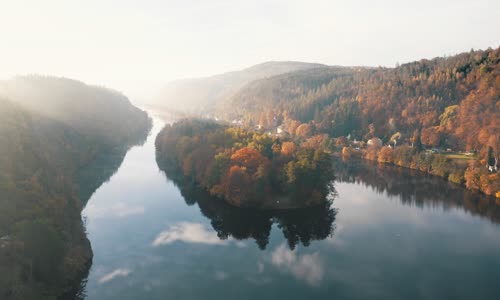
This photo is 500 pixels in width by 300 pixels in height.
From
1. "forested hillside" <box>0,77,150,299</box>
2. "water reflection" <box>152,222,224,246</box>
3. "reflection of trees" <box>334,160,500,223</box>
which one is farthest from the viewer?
"reflection of trees" <box>334,160,500,223</box>

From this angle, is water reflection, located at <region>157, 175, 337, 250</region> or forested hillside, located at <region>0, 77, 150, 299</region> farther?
water reflection, located at <region>157, 175, 337, 250</region>

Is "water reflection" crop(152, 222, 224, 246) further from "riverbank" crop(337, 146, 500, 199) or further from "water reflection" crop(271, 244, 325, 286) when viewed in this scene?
"riverbank" crop(337, 146, 500, 199)

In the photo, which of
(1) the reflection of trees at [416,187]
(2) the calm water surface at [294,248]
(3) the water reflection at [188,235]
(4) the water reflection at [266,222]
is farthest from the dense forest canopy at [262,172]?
(1) the reflection of trees at [416,187]

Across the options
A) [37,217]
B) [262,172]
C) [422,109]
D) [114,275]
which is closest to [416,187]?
[262,172]

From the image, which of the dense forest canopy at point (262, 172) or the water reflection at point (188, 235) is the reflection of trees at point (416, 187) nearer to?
the dense forest canopy at point (262, 172)

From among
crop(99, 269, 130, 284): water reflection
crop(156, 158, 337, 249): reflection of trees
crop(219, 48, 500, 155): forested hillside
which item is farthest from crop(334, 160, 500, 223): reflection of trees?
crop(99, 269, 130, 284): water reflection

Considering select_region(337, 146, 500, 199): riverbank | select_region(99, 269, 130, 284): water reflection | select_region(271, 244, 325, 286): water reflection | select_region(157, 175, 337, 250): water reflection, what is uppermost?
select_region(337, 146, 500, 199): riverbank
